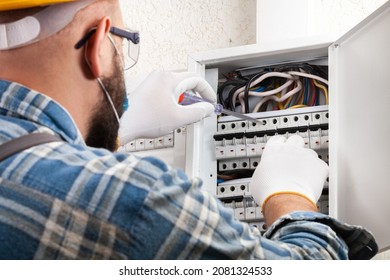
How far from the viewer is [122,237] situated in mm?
739

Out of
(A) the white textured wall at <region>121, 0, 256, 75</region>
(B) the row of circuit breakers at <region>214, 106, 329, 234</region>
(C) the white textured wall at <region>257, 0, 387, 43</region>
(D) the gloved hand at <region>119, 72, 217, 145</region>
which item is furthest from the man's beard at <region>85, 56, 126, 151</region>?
(A) the white textured wall at <region>121, 0, 256, 75</region>

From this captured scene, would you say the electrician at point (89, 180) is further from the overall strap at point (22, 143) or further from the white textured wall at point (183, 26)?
the white textured wall at point (183, 26)

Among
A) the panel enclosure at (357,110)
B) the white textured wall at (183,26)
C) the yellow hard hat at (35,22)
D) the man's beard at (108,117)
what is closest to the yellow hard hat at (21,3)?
the yellow hard hat at (35,22)

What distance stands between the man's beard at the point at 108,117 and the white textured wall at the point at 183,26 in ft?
2.47

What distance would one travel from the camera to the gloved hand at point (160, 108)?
142 centimetres

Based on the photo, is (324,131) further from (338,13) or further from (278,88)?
(338,13)

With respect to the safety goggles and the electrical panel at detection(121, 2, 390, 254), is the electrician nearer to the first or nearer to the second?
the safety goggles

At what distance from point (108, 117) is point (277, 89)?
59 cm

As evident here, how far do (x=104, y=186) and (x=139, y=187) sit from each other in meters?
0.04

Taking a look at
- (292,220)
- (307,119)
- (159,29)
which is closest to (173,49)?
(159,29)

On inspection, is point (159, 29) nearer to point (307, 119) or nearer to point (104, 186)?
point (307, 119)

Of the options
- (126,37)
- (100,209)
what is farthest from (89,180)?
(126,37)

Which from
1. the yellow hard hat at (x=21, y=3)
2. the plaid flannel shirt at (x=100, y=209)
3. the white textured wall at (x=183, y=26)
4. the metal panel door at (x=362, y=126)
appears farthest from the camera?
the white textured wall at (x=183, y=26)

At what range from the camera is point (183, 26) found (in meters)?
1.83
